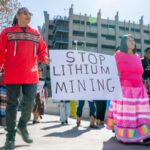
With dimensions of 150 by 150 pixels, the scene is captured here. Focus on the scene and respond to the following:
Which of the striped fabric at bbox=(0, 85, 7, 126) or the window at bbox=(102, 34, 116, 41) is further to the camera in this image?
the window at bbox=(102, 34, 116, 41)

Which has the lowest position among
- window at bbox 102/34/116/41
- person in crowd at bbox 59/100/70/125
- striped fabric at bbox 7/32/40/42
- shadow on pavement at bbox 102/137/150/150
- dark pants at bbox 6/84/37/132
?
shadow on pavement at bbox 102/137/150/150

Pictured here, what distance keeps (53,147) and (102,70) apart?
1.24 metres

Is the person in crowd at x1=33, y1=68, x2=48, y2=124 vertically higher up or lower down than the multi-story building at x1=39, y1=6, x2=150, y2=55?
lower down

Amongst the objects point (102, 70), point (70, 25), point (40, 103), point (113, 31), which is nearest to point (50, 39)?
point (70, 25)

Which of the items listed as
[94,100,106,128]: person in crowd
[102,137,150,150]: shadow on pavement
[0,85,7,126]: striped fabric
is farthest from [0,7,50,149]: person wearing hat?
[94,100,106,128]: person in crowd

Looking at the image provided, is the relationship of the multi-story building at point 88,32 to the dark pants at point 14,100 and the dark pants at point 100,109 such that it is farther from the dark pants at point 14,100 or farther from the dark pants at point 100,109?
the dark pants at point 14,100

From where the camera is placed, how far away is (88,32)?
81.4 meters

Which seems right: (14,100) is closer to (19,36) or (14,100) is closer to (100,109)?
(19,36)

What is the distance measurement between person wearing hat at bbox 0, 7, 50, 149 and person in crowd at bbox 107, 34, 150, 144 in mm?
1510

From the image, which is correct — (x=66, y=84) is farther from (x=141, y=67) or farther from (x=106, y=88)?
(x=141, y=67)

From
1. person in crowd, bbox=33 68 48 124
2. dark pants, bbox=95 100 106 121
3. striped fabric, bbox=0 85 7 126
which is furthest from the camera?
person in crowd, bbox=33 68 48 124

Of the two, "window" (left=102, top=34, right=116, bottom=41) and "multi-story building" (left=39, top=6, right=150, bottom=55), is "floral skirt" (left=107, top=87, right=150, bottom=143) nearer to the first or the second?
"multi-story building" (left=39, top=6, right=150, bottom=55)

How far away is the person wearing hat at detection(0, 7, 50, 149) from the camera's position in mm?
4488

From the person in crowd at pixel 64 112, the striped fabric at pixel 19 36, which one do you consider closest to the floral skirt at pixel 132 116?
the striped fabric at pixel 19 36
